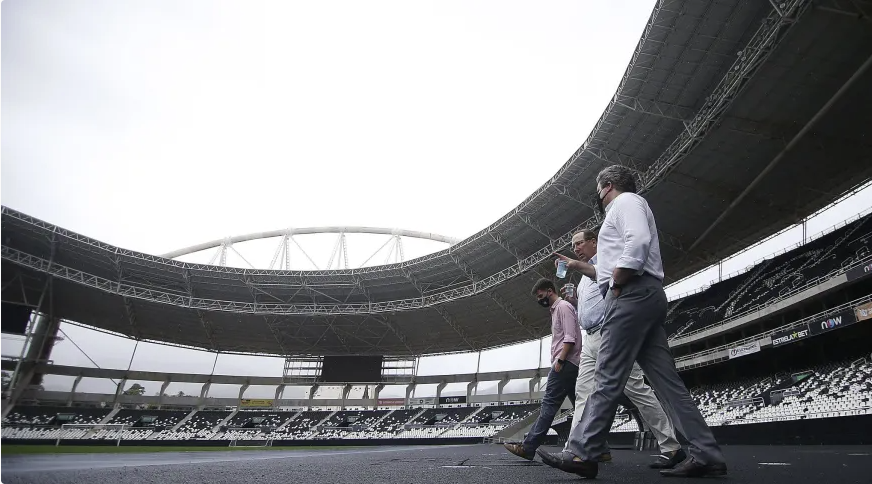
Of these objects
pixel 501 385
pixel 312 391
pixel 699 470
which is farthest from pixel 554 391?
pixel 312 391

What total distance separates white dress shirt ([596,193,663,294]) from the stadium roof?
2.44m

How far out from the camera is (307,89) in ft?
16.9

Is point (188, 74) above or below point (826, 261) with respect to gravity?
below

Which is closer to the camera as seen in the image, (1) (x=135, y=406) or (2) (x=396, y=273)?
(2) (x=396, y=273)

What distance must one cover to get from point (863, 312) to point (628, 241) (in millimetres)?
16391

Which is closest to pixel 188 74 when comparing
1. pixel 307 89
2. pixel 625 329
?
pixel 307 89

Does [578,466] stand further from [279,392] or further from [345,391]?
[279,392]

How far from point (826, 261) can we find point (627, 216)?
2243 centimetres

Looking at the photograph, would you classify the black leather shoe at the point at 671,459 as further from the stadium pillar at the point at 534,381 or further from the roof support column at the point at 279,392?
the roof support column at the point at 279,392

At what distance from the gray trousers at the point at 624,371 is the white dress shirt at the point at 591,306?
2.92 ft

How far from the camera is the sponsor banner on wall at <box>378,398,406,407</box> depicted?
122 ft

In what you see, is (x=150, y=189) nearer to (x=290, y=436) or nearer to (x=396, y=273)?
(x=396, y=273)

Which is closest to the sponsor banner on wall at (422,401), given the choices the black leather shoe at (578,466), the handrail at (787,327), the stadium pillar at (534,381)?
the stadium pillar at (534,381)

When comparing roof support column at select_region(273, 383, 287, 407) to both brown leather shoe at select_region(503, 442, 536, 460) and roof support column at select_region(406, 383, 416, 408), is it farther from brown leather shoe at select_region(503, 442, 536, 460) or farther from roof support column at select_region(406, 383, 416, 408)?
brown leather shoe at select_region(503, 442, 536, 460)
